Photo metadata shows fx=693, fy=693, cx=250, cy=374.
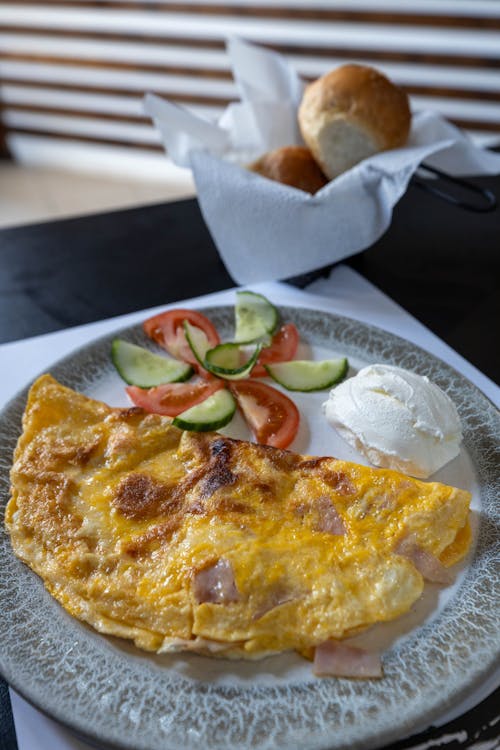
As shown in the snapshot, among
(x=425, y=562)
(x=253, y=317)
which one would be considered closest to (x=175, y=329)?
(x=253, y=317)

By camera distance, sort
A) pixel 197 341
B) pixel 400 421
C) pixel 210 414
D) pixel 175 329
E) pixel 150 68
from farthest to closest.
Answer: pixel 150 68
pixel 175 329
pixel 197 341
pixel 210 414
pixel 400 421

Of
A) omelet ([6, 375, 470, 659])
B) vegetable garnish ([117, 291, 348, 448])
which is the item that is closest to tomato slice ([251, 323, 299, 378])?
vegetable garnish ([117, 291, 348, 448])

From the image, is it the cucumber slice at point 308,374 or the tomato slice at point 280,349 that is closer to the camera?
the cucumber slice at point 308,374

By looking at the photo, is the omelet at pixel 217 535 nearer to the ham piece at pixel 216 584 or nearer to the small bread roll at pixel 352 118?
the ham piece at pixel 216 584

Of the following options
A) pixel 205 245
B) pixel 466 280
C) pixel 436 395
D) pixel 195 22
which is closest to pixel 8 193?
pixel 195 22

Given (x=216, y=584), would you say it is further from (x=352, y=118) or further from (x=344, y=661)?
(x=352, y=118)

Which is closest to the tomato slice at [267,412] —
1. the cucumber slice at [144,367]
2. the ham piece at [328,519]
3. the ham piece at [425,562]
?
the cucumber slice at [144,367]
